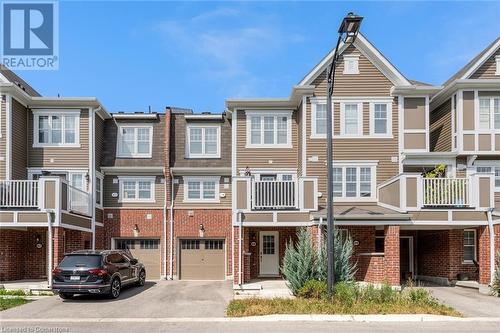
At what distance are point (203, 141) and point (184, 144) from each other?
923 mm

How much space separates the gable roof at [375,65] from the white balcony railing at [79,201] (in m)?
10.2

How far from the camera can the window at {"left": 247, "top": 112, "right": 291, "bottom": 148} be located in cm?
2373

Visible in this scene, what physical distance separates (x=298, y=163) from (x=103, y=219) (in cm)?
946

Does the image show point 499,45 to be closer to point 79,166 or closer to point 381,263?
point 381,263

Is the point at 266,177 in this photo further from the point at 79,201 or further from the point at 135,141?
the point at 79,201

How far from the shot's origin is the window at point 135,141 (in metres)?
25.8

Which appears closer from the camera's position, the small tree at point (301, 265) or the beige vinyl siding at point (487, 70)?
the small tree at point (301, 265)

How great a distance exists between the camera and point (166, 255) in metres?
25.0

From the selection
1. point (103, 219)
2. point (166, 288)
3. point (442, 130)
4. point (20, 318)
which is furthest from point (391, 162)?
point (20, 318)

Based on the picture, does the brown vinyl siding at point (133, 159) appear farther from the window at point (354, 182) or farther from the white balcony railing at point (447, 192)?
the white balcony railing at point (447, 192)

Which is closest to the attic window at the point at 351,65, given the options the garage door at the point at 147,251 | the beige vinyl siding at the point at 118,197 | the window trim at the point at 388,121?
the window trim at the point at 388,121

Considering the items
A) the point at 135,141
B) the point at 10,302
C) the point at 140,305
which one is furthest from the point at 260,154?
the point at 10,302

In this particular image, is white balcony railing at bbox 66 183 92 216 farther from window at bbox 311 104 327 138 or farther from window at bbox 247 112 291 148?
window at bbox 311 104 327 138

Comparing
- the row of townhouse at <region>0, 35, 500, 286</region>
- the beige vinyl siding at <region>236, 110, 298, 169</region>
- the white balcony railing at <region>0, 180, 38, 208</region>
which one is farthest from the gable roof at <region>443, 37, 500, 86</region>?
the white balcony railing at <region>0, 180, 38, 208</region>
